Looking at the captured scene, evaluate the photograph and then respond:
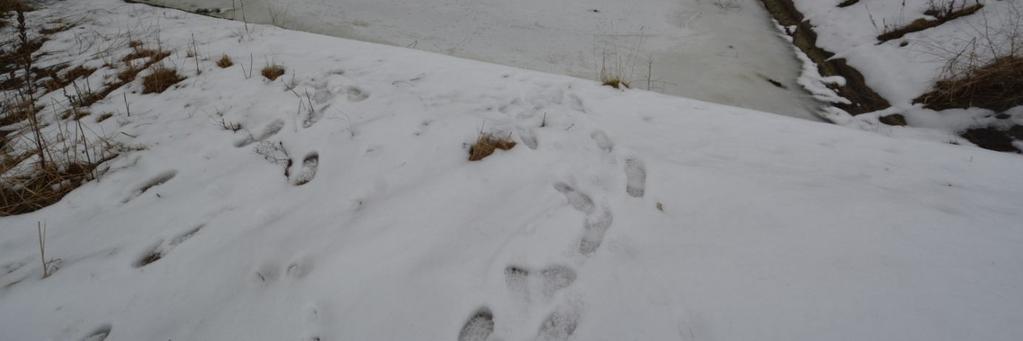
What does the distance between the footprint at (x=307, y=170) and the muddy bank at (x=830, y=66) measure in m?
4.23

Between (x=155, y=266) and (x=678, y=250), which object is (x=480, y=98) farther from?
(x=155, y=266)

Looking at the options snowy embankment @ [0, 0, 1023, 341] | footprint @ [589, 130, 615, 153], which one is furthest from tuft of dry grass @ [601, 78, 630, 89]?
footprint @ [589, 130, 615, 153]

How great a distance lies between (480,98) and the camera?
2424mm

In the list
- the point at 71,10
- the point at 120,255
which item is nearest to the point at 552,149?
the point at 120,255

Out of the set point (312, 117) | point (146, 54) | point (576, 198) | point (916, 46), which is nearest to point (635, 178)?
point (576, 198)

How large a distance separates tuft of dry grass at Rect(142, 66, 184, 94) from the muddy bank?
568 centimetres

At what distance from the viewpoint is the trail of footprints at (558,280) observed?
109 cm

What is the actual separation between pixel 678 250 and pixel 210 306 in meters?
1.58

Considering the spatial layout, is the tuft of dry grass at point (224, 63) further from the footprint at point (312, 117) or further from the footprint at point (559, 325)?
the footprint at point (559, 325)

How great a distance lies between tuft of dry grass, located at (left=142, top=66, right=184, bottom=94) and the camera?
2795 mm

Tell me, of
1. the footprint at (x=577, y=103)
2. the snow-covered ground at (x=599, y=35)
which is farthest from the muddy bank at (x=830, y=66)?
the footprint at (x=577, y=103)

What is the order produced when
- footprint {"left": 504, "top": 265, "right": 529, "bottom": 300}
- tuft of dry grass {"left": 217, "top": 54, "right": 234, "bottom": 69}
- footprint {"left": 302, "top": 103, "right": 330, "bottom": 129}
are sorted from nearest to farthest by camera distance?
footprint {"left": 504, "top": 265, "right": 529, "bottom": 300}
footprint {"left": 302, "top": 103, "right": 330, "bottom": 129}
tuft of dry grass {"left": 217, "top": 54, "right": 234, "bottom": 69}

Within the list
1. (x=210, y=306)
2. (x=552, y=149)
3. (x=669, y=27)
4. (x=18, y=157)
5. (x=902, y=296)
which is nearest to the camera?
(x=902, y=296)

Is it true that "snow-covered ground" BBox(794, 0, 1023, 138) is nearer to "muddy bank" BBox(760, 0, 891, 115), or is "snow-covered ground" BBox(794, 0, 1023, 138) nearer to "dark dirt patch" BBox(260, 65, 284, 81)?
"muddy bank" BBox(760, 0, 891, 115)
